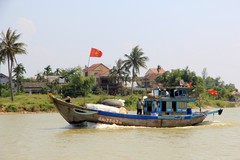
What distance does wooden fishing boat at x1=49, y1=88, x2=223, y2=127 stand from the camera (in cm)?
2031

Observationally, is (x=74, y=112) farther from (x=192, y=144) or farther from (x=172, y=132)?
(x=192, y=144)

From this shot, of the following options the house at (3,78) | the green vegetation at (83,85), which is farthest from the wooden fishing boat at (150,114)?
the house at (3,78)

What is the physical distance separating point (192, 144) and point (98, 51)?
370 inches

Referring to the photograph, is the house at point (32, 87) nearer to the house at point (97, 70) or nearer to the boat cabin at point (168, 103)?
the house at point (97, 70)

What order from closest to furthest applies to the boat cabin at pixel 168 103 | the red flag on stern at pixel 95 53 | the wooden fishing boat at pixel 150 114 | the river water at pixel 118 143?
the river water at pixel 118 143, the wooden fishing boat at pixel 150 114, the boat cabin at pixel 168 103, the red flag on stern at pixel 95 53

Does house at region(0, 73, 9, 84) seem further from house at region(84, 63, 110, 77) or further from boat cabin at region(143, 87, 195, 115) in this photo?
boat cabin at region(143, 87, 195, 115)

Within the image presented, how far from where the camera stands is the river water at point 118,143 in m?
13.0

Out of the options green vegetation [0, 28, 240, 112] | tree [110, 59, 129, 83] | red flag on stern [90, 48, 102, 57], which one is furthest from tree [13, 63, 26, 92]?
red flag on stern [90, 48, 102, 57]

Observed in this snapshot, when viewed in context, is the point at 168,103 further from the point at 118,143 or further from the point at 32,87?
the point at 32,87

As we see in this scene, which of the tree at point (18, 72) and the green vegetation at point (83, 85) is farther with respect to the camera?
the tree at point (18, 72)

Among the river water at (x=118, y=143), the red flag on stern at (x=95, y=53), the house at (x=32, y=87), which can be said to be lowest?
the river water at (x=118, y=143)

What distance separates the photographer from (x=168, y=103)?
73.4 feet

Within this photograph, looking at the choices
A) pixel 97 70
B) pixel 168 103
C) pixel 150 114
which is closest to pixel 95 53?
pixel 150 114

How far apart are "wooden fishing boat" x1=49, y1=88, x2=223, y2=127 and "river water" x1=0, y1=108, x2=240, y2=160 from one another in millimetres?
451
